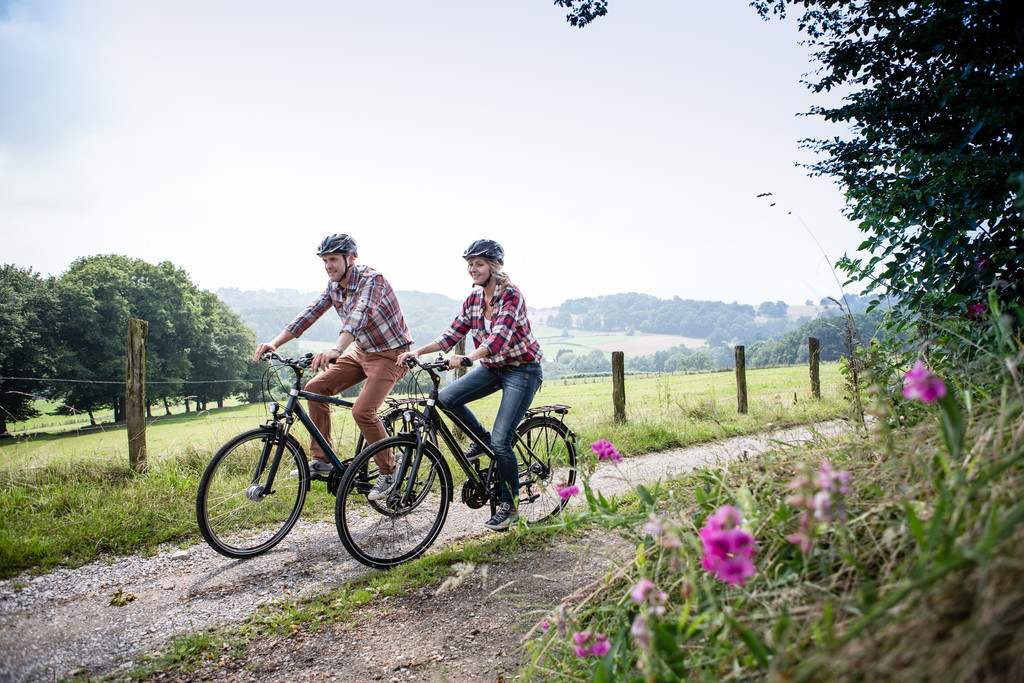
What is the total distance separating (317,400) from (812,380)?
12.0m

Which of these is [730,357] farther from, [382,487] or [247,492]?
[247,492]

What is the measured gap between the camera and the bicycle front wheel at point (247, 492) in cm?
404

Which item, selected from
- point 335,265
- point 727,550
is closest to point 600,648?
point 727,550

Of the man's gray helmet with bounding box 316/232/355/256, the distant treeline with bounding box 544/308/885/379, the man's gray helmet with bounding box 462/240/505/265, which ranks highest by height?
the man's gray helmet with bounding box 316/232/355/256

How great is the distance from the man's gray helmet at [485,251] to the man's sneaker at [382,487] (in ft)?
6.02

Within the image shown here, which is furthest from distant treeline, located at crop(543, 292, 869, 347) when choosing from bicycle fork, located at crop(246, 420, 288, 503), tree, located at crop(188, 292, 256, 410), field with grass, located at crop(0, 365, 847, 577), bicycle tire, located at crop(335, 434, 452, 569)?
bicycle fork, located at crop(246, 420, 288, 503)

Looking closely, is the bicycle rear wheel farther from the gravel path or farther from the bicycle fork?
the bicycle fork

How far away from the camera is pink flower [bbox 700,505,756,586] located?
110 centimetres

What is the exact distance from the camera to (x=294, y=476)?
4.44 metres

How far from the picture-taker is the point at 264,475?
14.2 ft

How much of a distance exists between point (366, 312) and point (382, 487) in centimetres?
150

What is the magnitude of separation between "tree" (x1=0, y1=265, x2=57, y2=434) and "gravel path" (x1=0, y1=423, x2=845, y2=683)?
3644cm

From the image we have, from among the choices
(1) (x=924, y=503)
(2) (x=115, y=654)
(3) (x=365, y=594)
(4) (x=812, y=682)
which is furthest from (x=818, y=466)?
(2) (x=115, y=654)

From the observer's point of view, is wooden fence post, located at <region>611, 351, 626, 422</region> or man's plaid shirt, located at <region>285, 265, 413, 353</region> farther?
wooden fence post, located at <region>611, 351, 626, 422</region>
